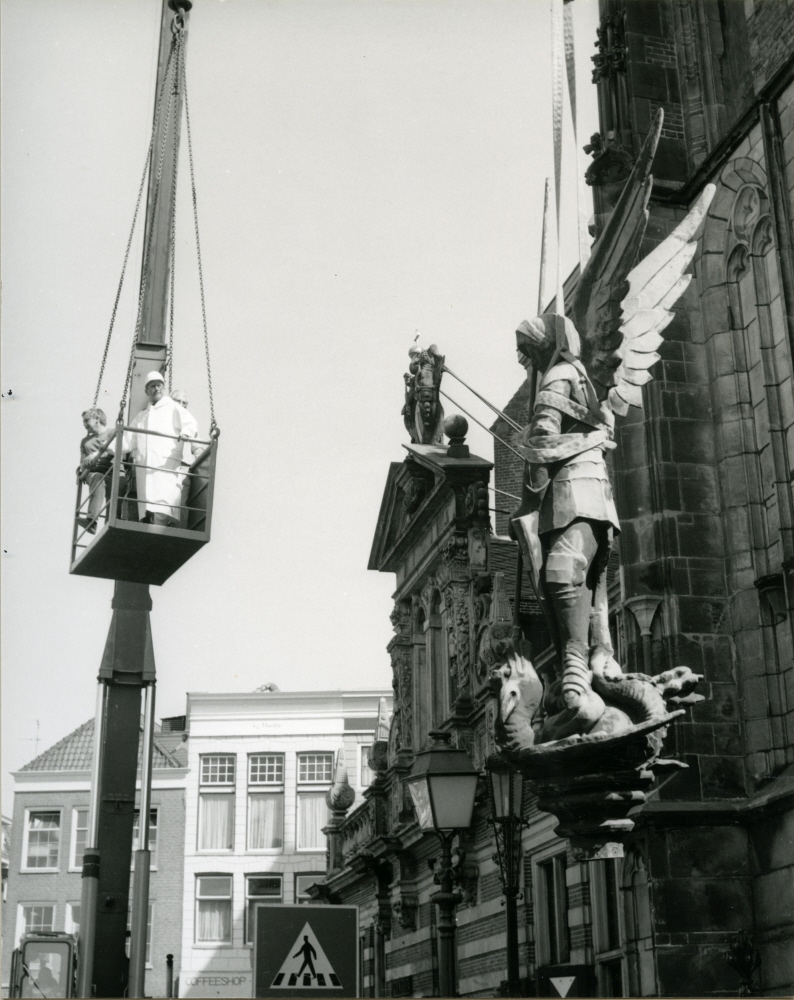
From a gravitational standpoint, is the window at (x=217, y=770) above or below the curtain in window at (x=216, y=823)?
above

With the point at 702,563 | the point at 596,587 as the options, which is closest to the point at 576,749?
the point at 596,587

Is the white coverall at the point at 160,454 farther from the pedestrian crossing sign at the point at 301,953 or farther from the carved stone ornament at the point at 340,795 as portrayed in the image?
the carved stone ornament at the point at 340,795

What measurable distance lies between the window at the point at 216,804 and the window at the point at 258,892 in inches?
41.7

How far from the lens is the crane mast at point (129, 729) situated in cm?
1117

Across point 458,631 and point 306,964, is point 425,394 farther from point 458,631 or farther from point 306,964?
point 306,964

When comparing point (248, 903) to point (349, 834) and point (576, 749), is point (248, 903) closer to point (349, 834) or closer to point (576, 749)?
point (349, 834)

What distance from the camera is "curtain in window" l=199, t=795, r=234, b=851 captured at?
1224 inches

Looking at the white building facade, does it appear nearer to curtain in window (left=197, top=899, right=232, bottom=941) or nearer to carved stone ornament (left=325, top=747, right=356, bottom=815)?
curtain in window (left=197, top=899, right=232, bottom=941)

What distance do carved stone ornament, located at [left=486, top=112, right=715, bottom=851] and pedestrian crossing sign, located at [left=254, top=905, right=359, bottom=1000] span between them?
187 cm

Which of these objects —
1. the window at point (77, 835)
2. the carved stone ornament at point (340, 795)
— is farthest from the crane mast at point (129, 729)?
the carved stone ornament at point (340, 795)

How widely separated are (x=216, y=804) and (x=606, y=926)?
1675cm

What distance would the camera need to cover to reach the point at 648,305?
1162cm

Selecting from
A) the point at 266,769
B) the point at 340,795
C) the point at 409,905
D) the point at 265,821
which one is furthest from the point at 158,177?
the point at 265,821

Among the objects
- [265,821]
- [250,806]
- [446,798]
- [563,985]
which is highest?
[250,806]
